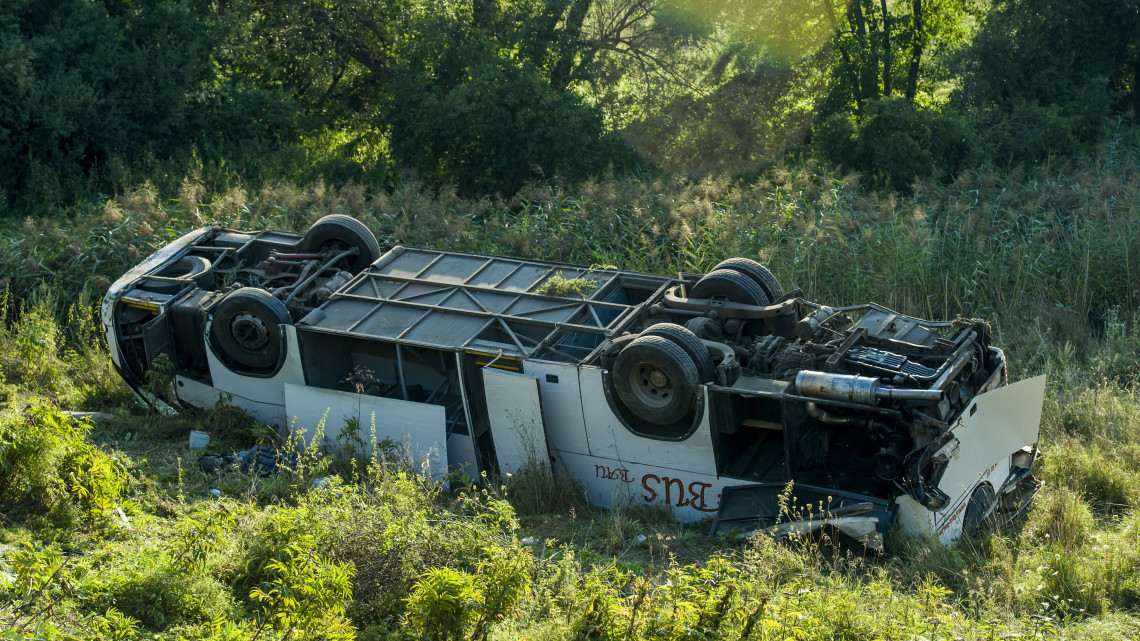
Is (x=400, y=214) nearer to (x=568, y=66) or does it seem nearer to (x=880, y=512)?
(x=568, y=66)

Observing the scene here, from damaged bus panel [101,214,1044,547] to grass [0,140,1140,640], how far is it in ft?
0.97

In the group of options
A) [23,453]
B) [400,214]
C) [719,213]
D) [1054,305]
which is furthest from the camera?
[400,214]

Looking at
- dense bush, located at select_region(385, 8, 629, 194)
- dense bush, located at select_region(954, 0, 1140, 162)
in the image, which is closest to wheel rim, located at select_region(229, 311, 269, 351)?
dense bush, located at select_region(385, 8, 629, 194)

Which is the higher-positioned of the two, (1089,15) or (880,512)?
(1089,15)

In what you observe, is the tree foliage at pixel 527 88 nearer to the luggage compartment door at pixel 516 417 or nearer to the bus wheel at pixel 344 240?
the bus wheel at pixel 344 240

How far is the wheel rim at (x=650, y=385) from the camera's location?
6527 millimetres

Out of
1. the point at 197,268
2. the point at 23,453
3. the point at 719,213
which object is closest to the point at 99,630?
the point at 23,453

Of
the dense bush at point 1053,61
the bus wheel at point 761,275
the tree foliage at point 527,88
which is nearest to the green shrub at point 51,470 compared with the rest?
the bus wheel at point 761,275

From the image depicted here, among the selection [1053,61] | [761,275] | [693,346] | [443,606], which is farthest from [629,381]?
[1053,61]

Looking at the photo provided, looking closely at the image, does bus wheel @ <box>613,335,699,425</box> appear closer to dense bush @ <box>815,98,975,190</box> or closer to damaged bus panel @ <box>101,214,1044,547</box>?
damaged bus panel @ <box>101,214,1044,547</box>

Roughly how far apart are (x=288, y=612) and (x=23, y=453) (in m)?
2.53

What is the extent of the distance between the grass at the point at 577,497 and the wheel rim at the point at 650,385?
2.97ft

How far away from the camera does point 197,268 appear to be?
933 centimetres

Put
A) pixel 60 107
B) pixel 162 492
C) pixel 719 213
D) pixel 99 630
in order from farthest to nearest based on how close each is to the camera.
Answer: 1. pixel 60 107
2. pixel 719 213
3. pixel 162 492
4. pixel 99 630
